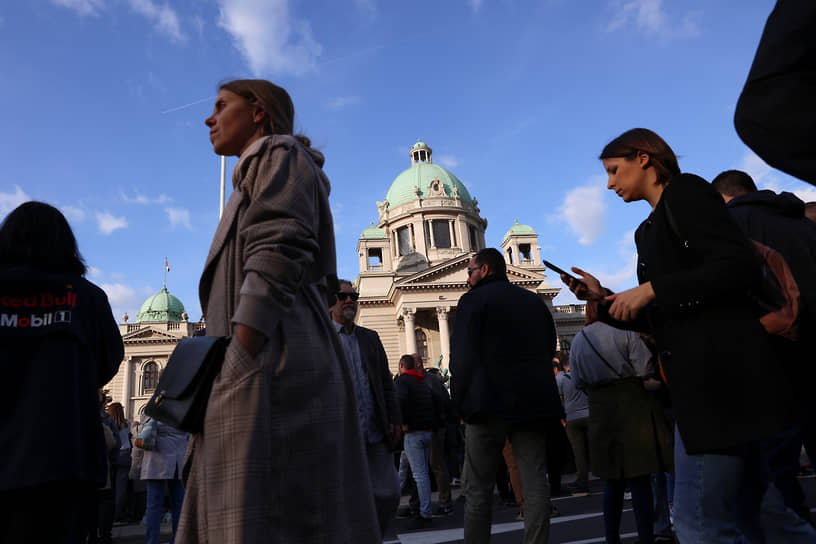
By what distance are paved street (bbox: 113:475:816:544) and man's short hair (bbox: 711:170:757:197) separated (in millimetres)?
3319

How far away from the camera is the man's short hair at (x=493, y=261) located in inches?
178

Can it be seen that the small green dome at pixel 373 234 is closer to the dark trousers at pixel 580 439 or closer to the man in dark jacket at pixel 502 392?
the dark trousers at pixel 580 439

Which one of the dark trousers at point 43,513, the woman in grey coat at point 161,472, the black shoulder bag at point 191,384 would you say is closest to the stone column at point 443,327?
the woman in grey coat at point 161,472

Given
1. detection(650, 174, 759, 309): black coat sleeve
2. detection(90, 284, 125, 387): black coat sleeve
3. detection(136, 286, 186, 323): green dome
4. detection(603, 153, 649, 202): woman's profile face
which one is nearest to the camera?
detection(650, 174, 759, 309): black coat sleeve

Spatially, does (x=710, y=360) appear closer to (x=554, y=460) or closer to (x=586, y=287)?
(x=586, y=287)

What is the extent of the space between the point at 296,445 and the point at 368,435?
2.64 metres

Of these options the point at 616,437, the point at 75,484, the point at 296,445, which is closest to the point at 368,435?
the point at 616,437

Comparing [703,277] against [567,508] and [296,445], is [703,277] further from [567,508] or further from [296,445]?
[567,508]

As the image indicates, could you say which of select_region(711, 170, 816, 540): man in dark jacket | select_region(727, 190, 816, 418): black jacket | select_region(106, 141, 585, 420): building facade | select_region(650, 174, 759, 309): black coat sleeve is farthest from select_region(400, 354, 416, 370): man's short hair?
select_region(106, 141, 585, 420): building facade

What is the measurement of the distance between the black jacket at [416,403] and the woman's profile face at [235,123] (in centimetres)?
602

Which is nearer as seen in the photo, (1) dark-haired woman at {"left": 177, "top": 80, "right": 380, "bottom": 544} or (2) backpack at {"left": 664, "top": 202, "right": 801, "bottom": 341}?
(1) dark-haired woman at {"left": 177, "top": 80, "right": 380, "bottom": 544}

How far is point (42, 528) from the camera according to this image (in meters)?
2.28

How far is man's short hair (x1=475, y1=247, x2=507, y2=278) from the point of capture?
4520mm

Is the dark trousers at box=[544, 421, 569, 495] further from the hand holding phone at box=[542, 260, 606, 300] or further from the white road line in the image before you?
the hand holding phone at box=[542, 260, 606, 300]
